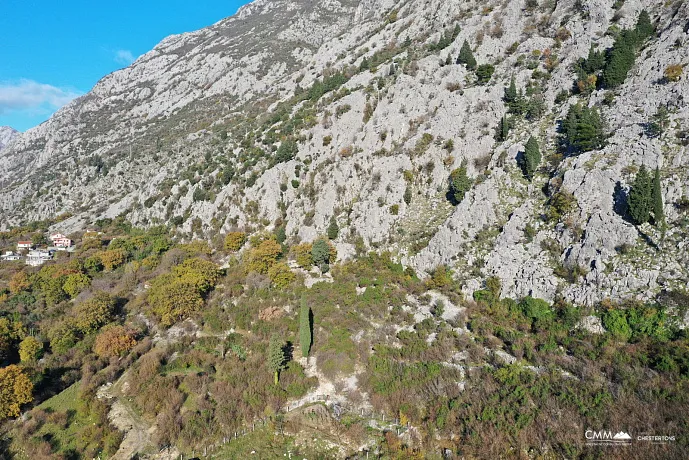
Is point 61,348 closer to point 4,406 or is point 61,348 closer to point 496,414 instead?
point 4,406

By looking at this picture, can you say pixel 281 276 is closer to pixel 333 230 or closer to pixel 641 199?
pixel 333 230

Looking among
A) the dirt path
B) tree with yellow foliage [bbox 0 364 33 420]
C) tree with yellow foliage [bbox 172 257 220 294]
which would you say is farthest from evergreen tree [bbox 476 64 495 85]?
tree with yellow foliage [bbox 0 364 33 420]

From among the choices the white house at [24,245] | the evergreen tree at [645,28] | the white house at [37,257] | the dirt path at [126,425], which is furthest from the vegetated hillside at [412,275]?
the white house at [24,245]

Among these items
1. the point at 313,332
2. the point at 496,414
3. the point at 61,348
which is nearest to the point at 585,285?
the point at 496,414

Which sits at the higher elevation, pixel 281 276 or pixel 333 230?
pixel 333 230

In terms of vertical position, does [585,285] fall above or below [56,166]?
below

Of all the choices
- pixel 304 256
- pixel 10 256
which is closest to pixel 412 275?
pixel 304 256
